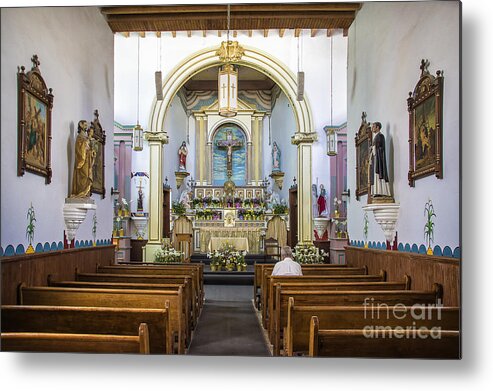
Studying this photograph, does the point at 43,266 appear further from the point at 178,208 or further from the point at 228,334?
the point at 178,208

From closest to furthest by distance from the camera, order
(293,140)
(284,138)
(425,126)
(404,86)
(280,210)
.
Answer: (425,126), (404,86), (293,140), (280,210), (284,138)

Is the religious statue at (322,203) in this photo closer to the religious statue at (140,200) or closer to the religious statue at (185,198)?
the religious statue at (140,200)

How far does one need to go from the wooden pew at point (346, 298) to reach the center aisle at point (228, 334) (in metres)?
0.18

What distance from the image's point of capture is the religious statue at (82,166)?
4852 millimetres

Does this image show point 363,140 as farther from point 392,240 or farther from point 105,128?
point 105,128

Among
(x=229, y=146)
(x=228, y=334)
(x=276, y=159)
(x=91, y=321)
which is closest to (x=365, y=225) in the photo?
(x=228, y=334)

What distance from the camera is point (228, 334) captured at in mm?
4453

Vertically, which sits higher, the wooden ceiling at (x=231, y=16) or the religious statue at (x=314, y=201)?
the wooden ceiling at (x=231, y=16)

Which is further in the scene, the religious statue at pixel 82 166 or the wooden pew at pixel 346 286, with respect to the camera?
the religious statue at pixel 82 166

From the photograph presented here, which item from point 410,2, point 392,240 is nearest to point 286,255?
point 392,240

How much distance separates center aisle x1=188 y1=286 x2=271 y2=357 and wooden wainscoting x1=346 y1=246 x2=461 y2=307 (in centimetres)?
144

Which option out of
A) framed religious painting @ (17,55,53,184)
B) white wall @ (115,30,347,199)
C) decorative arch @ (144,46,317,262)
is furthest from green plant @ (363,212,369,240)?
decorative arch @ (144,46,317,262)

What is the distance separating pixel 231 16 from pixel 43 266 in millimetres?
3111

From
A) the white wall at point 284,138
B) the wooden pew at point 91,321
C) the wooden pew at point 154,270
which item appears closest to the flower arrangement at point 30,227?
the wooden pew at point 91,321
